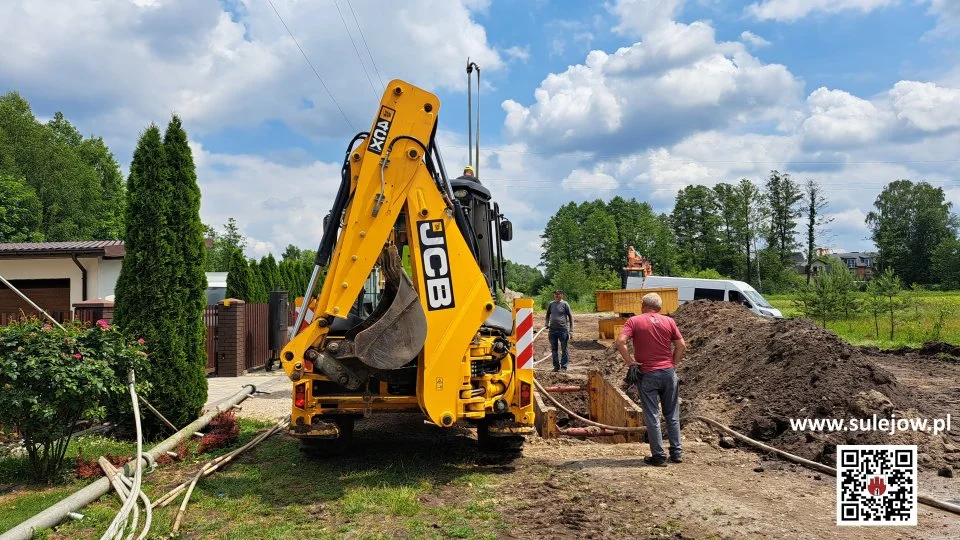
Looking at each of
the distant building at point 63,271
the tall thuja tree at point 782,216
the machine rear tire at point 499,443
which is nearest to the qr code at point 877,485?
the machine rear tire at point 499,443

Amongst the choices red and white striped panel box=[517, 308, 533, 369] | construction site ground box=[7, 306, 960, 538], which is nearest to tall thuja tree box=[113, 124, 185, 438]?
construction site ground box=[7, 306, 960, 538]

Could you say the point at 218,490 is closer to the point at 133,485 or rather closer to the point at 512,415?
the point at 133,485

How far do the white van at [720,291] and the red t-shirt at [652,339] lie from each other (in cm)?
1963

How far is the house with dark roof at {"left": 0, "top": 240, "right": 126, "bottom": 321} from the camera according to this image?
58.7 ft

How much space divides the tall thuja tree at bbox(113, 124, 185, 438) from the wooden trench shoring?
4.41 m

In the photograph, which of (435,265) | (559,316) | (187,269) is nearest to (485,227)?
(435,265)

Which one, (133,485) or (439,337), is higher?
(439,337)

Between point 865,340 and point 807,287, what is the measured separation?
535 centimetres

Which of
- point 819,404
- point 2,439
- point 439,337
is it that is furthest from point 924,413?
point 2,439

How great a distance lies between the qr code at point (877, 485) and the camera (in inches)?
199

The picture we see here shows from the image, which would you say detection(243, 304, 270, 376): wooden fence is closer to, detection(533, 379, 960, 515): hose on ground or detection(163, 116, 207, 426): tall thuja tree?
detection(163, 116, 207, 426): tall thuja tree

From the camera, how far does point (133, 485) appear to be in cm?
550

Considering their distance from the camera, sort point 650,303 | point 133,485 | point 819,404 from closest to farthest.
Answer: point 133,485
point 650,303
point 819,404

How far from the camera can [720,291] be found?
2767 centimetres
